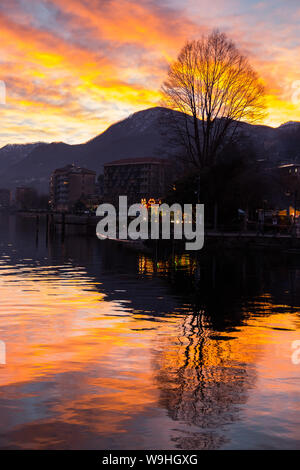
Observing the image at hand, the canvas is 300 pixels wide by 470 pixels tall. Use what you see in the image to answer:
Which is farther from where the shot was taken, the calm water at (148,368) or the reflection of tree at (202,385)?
the reflection of tree at (202,385)

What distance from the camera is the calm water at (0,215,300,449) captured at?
968 centimetres

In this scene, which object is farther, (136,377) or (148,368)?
(148,368)

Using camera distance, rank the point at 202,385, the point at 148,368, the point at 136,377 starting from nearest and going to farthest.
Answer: the point at 202,385
the point at 136,377
the point at 148,368

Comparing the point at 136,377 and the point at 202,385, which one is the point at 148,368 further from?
the point at 202,385

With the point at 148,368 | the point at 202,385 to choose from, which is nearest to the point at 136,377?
the point at 148,368

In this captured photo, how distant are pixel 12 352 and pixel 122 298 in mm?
11577

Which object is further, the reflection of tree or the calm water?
the reflection of tree

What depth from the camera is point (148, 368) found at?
13.9m

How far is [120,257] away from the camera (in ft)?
Result: 178

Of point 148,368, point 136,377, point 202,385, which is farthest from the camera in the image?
point 148,368

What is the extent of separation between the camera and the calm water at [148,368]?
31.8 feet

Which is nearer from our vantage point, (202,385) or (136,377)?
(202,385)
